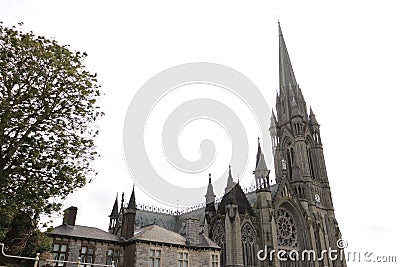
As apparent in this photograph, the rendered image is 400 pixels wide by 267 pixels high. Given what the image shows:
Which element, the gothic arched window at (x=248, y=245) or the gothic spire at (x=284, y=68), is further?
the gothic spire at (x=284, y=68)

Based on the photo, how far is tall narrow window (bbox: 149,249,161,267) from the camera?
26.8 metres

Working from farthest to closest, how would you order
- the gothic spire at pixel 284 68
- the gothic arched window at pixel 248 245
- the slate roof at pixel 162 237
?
the gothic spire at pixel 284 68
the gothic arched window at pixel 248 245
the slate roof at pixel 162 237

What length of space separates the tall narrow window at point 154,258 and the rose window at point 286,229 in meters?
30.9

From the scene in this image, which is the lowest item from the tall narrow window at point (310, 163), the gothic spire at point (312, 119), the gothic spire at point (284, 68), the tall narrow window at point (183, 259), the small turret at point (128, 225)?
the tall narrow window at point (183, 259)

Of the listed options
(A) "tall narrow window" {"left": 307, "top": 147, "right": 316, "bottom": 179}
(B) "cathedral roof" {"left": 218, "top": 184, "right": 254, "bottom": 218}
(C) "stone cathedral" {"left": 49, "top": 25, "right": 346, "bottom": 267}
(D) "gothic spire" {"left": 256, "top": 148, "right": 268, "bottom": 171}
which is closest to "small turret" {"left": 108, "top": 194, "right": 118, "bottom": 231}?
(C) "stone cathedral" {"left": 49, "top": 25, "right": 346, "bottom": 267}

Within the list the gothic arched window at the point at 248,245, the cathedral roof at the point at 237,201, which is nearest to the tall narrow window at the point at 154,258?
the gothic arched window at the point at 248,245

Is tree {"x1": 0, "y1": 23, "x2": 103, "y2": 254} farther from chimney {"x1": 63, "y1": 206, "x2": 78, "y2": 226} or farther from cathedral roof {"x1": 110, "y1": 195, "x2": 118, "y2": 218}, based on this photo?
cathedral roof {"x1": 110, "y1": 195, "x2": 118, "y2": 218}

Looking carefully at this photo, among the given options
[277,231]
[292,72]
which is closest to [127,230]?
[277,231]

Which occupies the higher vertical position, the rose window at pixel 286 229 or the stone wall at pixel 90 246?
the rose window at pixel 286 229

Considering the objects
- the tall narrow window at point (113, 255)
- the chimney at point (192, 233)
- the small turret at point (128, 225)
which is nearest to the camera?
the tall narrow window at point (113, 255)

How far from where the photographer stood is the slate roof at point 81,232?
998 inches

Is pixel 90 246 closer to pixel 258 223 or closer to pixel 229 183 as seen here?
pixel 258 223

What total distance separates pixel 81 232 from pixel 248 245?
27736mm

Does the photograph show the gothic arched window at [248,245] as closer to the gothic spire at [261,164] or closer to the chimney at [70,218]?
the gothic spire at [261,164]
